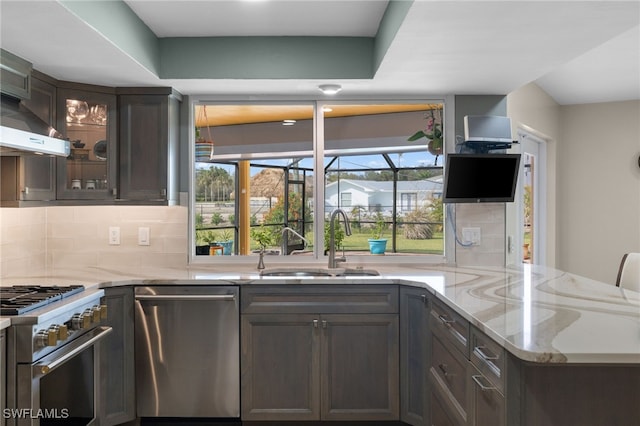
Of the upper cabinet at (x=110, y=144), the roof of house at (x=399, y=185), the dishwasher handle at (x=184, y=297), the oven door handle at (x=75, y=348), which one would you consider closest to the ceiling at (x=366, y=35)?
the upper cabinet at (x=110, y=144)

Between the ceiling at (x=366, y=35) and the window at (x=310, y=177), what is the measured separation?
182 mm

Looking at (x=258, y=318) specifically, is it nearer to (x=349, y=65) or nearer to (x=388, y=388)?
(x=388, y=388)

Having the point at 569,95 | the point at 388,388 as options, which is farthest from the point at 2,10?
the point at 569,95

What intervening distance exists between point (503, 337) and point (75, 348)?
189cm

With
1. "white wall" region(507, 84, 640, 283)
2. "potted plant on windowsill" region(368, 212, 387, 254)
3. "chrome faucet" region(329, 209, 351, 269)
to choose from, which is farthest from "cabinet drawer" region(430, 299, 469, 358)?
"white wall" region(507, 84, 640, 283)

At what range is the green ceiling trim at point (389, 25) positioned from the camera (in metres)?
2.27

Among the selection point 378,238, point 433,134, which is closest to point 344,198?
point 378,238

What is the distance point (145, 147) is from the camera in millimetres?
3414

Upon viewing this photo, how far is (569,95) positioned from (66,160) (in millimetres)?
4183

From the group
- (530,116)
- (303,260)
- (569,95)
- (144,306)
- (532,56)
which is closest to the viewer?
(532,56)

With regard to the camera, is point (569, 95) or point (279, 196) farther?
point (569, 95)

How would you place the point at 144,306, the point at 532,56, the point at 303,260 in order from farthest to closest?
1. the point at 303,260
2. the point at 144,306
3. the point at 532,56

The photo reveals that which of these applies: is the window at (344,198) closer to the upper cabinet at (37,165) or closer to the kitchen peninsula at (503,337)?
the kitchen peninsula at (503,337)

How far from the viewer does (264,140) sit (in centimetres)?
386
